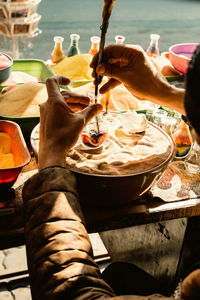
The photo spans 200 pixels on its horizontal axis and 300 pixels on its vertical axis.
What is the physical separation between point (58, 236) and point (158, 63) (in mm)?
1557

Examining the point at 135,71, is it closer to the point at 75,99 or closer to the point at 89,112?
the point at 75,99

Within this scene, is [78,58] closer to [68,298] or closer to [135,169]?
[135,169]

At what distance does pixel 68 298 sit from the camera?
717mm

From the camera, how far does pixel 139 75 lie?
128 cm

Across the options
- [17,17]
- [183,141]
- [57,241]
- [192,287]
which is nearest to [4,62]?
[183,141]

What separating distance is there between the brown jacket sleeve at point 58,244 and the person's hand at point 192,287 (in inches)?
2.2

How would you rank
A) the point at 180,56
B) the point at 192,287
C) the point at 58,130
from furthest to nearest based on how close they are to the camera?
the point at 180,56
the point at 58,130
the point at 192,287

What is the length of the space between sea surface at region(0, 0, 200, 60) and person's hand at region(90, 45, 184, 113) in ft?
8.90

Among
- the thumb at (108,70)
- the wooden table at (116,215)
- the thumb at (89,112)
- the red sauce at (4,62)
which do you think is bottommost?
the wooden table at (116,215)

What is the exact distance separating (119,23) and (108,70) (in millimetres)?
6389

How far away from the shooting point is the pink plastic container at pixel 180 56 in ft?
6.60

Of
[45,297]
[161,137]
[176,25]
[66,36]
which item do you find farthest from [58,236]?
[176,25]

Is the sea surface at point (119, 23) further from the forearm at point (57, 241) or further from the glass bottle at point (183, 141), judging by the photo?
the forearm at point (57, 241)

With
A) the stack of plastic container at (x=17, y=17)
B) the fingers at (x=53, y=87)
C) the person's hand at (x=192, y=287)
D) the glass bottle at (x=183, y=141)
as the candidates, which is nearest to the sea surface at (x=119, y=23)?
the stack of plastic container at (x=17, y=17)
